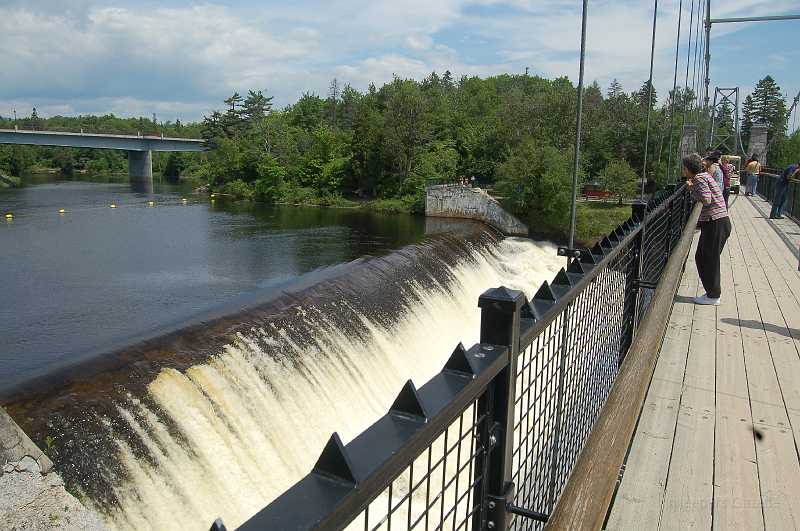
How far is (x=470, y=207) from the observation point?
40.4 meters

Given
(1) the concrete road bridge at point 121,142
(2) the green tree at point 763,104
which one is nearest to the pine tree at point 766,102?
(2) the green tree at point 763,104

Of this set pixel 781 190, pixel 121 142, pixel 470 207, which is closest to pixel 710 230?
pixel 781 190

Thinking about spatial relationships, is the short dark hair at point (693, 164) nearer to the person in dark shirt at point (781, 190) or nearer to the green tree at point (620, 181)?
the person in dark shirt at point (781, 190)

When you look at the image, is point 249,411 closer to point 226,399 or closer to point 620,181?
point 226,399

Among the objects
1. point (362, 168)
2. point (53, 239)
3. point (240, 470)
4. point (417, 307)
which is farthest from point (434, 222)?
point (240, 470)

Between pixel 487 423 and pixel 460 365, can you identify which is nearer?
pixel 460 365

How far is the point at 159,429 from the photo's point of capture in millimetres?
7680

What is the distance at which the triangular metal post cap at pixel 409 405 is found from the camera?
1172mm

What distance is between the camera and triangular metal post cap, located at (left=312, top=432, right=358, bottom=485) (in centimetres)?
94

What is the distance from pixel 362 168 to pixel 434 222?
1360 cm

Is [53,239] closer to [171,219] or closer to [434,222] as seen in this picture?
[171,219]

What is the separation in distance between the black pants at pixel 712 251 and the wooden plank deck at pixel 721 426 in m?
0.22

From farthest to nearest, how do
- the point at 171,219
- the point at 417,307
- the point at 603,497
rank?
the point at 171,219 → the point at 417,307 → the point at 603,497

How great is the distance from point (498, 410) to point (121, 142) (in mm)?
67722
